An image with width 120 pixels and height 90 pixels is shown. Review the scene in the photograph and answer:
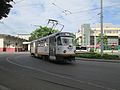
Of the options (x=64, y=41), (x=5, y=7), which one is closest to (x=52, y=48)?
(x=64, y=41)

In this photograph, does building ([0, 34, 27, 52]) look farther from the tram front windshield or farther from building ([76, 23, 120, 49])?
the tram front windshield

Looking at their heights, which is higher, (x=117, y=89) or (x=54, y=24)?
(x=54, y=24)

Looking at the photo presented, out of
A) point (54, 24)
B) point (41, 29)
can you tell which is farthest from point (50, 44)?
point (41, 29)

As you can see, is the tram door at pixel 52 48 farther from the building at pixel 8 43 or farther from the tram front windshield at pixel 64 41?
the building at pixel 8 43

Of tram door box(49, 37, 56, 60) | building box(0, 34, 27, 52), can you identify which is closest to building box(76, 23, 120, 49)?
building box(0, 34, 27, 52)

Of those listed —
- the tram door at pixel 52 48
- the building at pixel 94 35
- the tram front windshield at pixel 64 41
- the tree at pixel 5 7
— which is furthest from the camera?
the building at pixel 94 35

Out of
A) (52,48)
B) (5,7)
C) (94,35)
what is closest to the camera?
(5,7)

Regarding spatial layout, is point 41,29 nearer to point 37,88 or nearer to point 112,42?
point 112,42

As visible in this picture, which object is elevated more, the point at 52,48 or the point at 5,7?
the point at 5,7

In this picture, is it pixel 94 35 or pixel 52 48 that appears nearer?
pixel 52 48

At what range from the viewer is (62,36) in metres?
29.9

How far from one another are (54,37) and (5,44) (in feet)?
254

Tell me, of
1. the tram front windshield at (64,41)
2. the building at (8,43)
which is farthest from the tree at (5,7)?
the building at (8,43)

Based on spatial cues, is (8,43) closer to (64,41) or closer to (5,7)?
(64,41)
